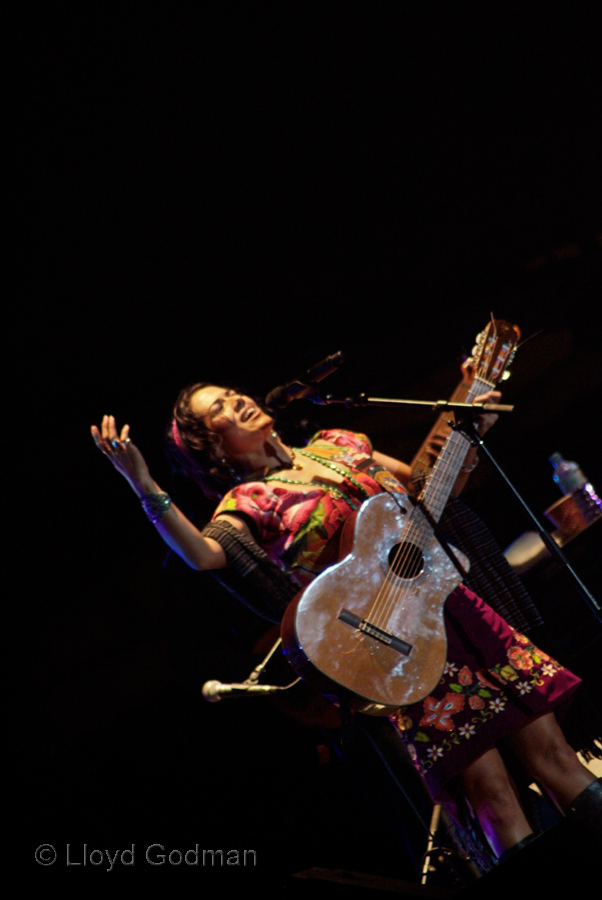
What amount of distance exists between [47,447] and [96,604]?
81 centimetres

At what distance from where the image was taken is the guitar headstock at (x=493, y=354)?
7.55 ft

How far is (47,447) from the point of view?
9.50 feet

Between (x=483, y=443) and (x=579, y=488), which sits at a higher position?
(x=483, y=443)

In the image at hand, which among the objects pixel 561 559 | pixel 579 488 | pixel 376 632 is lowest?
pixel 579 488

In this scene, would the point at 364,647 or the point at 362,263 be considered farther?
the point at 362,263

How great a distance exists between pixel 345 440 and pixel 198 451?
65 centimetres

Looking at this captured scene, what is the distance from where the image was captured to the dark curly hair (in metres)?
2.57

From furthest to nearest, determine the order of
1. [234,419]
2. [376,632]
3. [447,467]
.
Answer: [234,419]
[447,467]
[376,632]

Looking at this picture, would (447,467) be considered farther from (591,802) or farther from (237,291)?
(237,291)

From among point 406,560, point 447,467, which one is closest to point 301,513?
point 406,560

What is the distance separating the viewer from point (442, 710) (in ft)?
6.31

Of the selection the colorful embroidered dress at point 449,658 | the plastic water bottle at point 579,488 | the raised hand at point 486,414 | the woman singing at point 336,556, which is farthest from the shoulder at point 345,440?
the plastic water bottle at point 579,488

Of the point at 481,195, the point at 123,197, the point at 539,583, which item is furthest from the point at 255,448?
the point at 481,195

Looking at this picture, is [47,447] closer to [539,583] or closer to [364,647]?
[364,647]
